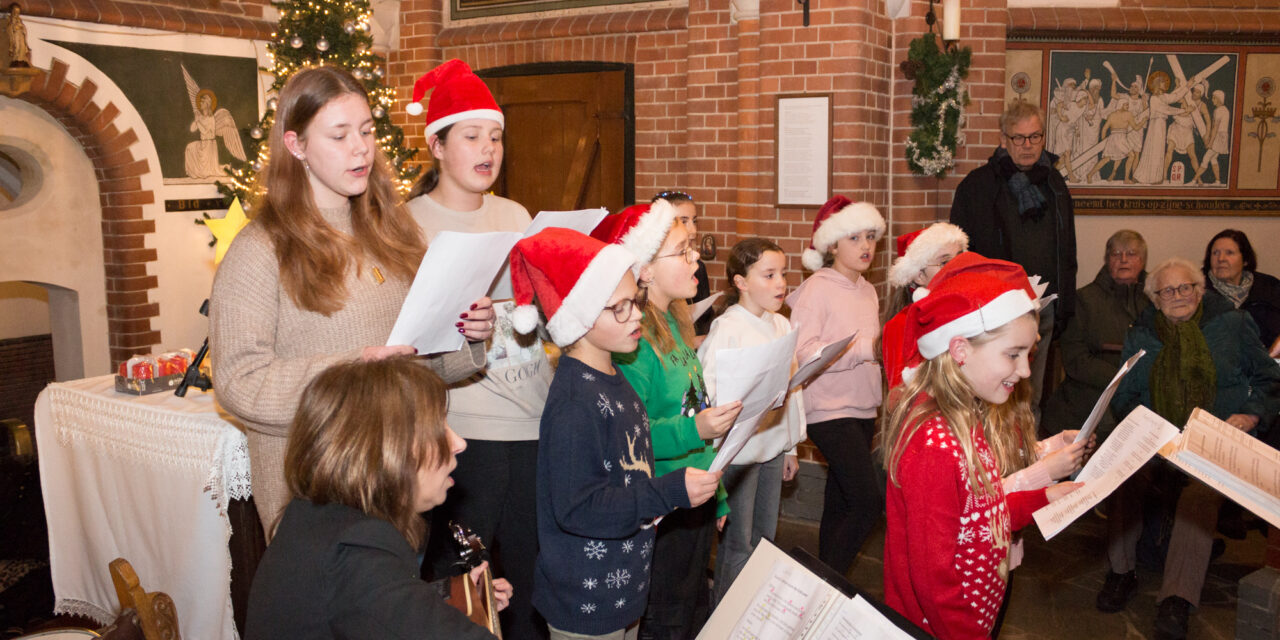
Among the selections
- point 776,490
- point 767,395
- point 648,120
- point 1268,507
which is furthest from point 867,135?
point 1268,507

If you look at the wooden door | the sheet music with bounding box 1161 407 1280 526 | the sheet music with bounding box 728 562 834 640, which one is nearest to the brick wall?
the wooden door

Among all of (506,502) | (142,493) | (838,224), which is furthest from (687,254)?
(142,493)

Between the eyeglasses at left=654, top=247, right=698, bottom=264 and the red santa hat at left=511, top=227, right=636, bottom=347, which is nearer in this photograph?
the red santa hat at left=511, top=227, right=636, bottom=347

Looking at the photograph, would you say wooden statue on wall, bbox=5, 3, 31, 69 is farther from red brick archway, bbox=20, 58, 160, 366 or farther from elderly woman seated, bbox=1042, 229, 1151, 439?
elderly woman seated, bbox=1042, 229, 1151, 439

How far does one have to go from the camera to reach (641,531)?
2.25 m

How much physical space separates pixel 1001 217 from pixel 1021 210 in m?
0.10

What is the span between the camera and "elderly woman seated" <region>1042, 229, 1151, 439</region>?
4566 mm

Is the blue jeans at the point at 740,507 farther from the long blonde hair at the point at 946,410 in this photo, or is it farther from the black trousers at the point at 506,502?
the long blonde hair at the point at 946,410

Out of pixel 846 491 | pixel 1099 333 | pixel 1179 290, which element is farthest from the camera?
pixel 1099 333

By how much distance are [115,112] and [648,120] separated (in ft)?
11.2

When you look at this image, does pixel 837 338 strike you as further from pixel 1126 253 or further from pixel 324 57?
pixel 324 57

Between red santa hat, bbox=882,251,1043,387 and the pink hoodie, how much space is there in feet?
4.50

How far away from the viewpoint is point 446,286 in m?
2.08

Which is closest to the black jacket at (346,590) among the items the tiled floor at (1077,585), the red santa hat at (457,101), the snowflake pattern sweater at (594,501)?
the snowflake pattern sweater at (594,501)
